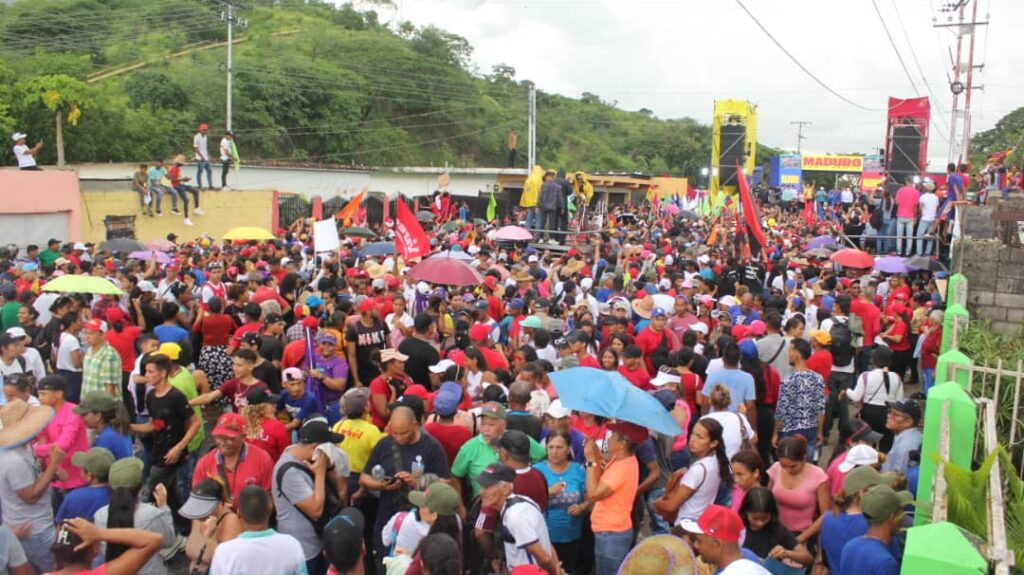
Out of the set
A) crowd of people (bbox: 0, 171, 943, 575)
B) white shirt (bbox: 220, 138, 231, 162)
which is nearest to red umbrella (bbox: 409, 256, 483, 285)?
crowd of people (bbox: 0, 171, 943, 575)

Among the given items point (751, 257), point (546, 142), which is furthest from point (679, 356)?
point (546, 142)

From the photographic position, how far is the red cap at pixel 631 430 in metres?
5.44

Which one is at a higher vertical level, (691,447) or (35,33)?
(35,33)

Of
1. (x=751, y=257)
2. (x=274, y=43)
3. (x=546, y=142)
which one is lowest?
(x=751, y=257)

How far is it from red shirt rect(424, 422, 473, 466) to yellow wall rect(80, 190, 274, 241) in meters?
17.2

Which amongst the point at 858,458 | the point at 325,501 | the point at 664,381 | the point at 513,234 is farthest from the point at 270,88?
the point at 858,458

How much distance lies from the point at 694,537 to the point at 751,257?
10.1 metres

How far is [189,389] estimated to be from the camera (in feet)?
22.8

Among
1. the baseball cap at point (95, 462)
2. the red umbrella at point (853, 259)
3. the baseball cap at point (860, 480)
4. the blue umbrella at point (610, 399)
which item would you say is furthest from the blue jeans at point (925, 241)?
the baseball cap at point (95, 462)

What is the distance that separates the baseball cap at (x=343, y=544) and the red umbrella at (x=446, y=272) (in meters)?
6.05

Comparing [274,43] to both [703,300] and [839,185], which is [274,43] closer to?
[839,185]

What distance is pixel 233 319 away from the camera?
930cm

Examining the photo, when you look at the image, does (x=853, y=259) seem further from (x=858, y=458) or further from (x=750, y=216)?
(x=858, y=458)

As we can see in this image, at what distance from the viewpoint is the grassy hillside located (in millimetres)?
34469
